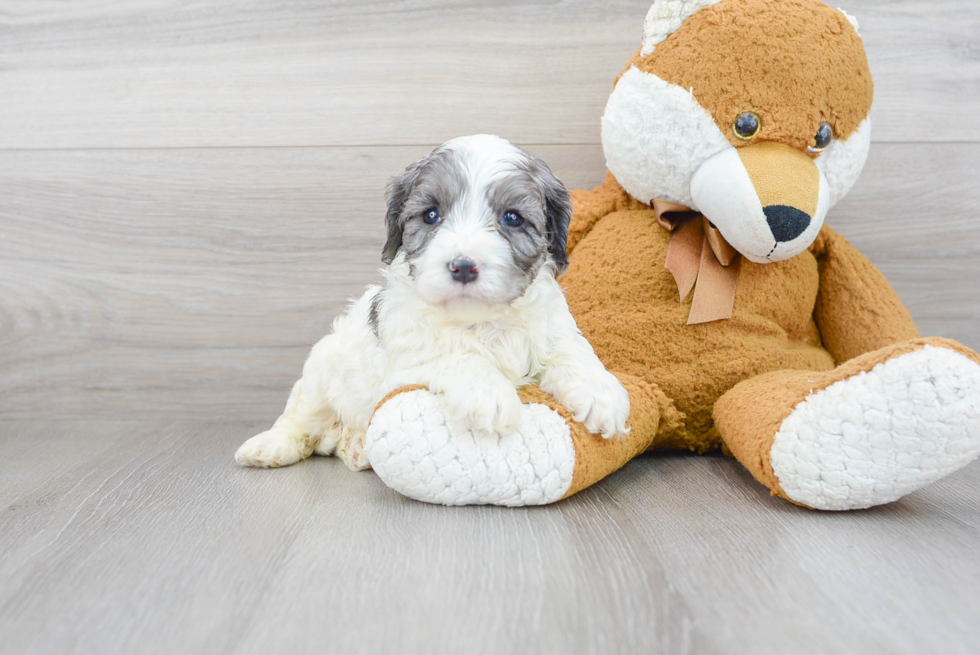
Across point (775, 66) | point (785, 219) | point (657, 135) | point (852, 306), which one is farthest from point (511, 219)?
point (852, 306)

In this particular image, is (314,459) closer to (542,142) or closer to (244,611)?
(244,611)

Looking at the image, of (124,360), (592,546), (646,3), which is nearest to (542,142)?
(646,3)

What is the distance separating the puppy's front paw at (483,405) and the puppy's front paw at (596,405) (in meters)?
0.13

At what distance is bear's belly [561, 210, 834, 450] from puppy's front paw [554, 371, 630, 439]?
303mm

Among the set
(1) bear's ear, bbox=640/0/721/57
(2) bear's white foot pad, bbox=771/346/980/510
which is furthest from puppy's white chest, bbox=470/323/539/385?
(1) bear's ear, bbox=640/0/721/57

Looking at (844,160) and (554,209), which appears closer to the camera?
(554,209)

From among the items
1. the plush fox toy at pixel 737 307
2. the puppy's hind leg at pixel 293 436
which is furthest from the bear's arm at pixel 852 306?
the puppy's hind leg at pixel 293 436

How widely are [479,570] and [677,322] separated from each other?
0.87 meters

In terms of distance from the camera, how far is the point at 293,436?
1.92 meters

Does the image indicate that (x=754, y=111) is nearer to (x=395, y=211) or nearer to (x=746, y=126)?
(x=746, y=126)

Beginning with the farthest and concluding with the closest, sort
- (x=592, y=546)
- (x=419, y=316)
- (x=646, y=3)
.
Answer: (x=646, y=3) → (x=419, y=316) → (x=592, y=546)

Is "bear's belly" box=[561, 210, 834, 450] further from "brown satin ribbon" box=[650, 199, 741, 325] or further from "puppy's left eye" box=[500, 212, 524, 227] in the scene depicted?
"puppy's left eye" box=[500, 212, 524, 227]

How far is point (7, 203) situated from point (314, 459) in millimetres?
1340

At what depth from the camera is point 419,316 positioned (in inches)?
61.1
